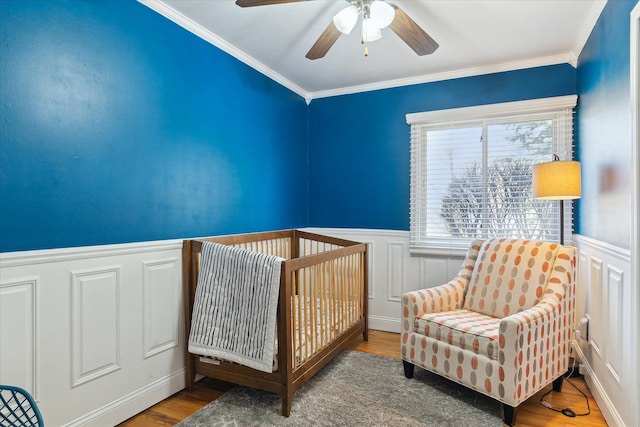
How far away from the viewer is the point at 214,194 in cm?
271

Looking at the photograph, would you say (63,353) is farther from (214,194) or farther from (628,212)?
(628,212)

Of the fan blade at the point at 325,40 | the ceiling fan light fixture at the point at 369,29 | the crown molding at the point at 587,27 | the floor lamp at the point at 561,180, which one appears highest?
the crown molding at the point at 587,27

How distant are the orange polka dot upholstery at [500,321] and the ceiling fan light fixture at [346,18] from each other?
1.73m

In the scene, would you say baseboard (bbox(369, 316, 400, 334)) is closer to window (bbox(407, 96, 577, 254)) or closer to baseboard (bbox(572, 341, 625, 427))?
window (bbox(407, 96, 577, 254))

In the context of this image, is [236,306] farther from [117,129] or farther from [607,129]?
[607,129]

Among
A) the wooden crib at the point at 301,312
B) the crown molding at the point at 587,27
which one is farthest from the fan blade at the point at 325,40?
the crown molding at the point at 587,27

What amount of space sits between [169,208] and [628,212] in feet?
8.26

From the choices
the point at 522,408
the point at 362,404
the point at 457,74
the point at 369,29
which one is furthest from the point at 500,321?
the point at 457,74

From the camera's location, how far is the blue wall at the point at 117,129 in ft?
5.32

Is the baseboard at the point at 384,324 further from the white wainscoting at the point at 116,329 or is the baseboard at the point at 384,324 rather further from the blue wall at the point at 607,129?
the blue wall at the point at 607,129

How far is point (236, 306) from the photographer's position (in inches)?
85.4

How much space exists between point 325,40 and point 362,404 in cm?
217

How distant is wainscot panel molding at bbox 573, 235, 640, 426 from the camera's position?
1.74 m

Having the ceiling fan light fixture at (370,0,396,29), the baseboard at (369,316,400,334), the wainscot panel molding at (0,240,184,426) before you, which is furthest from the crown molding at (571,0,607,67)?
the wainscot panel molding at (0,240,184,426)
